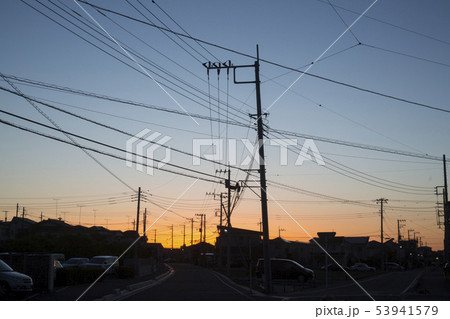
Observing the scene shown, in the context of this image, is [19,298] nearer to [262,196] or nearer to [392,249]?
[262,196]

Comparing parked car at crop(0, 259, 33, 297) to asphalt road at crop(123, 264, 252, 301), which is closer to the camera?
parked car at crop(0, 259, 33, 297)

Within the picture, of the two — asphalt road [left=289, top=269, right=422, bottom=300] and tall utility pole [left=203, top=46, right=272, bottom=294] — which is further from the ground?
tall utility pole [left=203, top=46, right=272, bottom=294]

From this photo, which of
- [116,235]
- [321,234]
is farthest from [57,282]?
[116,235]

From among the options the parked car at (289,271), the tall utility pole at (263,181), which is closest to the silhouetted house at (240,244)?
the parked car at (289,271)

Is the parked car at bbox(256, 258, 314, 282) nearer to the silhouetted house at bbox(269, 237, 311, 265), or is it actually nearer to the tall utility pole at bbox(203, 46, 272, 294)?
the tall utility pole at bbox(203, 46, 272, 294)

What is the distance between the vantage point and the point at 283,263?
44438 millimetres

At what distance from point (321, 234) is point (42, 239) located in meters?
49.0

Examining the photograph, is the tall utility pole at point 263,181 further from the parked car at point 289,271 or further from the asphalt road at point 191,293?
the parked car at point 289,271

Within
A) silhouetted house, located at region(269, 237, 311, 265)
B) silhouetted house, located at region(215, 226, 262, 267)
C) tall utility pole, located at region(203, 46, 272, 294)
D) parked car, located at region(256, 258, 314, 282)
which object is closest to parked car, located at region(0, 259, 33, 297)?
tall utility pole, located at region(203, 46, 272, 294)

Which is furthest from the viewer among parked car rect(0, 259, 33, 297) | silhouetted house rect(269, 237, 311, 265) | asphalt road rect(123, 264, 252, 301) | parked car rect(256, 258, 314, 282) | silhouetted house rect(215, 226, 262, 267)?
silhouetted house rect(269, 237, 311, 265)

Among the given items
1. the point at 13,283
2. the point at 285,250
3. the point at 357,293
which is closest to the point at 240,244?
the point at 285,250

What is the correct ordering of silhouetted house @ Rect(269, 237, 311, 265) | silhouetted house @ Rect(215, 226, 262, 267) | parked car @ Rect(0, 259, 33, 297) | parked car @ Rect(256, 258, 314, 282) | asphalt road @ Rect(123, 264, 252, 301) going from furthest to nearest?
silhouetted house @ Rect(269, 237, 311, 265) → silhouetted house @ Rect(215, 226, 262, 267) → parked car @ Rect(256, 258, 314, 282) → asphalt road @ Rect(123, 264, 252, 301) → parked car @ Rect(0, 259, 33, 297)

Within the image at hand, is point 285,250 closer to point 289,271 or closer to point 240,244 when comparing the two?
point 240,244

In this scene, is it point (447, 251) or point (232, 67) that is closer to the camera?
point (232, 67)
